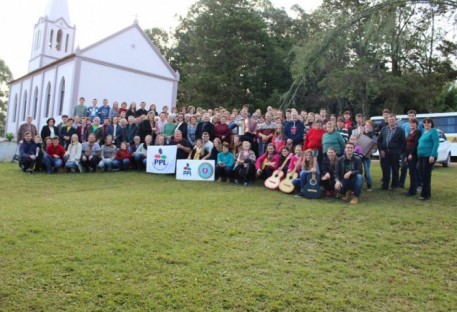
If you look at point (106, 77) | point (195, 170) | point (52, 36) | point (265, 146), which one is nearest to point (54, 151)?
point (195, 170)

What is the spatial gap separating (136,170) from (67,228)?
286 inches

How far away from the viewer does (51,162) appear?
12523mm

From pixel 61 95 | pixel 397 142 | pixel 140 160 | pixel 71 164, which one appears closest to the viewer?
pixel 397 142

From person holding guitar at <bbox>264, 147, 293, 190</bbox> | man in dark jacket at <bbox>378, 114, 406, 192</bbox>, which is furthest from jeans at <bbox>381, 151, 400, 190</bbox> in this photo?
person holding guitar at <bbox>264, 147, 293, 190</bbox>

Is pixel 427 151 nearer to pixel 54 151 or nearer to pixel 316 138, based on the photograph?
pixel 316 138

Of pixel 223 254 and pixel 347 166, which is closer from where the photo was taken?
Answer: pixel 223 254

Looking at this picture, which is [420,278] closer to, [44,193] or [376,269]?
[376,269]

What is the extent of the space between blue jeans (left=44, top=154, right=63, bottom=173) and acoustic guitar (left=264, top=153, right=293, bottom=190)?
A: 6.65 meters

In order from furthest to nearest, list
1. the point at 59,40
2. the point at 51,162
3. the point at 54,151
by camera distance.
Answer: the point at 59,40 < the point at 54,151 < the point at 51,162

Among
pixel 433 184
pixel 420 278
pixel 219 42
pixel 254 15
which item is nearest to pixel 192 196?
pixel 420 278

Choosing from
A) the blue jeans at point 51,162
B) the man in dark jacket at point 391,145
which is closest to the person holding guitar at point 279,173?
the man in dark jacket at point 391,145

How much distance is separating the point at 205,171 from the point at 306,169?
10.5 feet

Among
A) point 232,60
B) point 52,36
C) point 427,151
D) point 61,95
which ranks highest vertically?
point 52,36

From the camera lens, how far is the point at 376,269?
5094 mm
